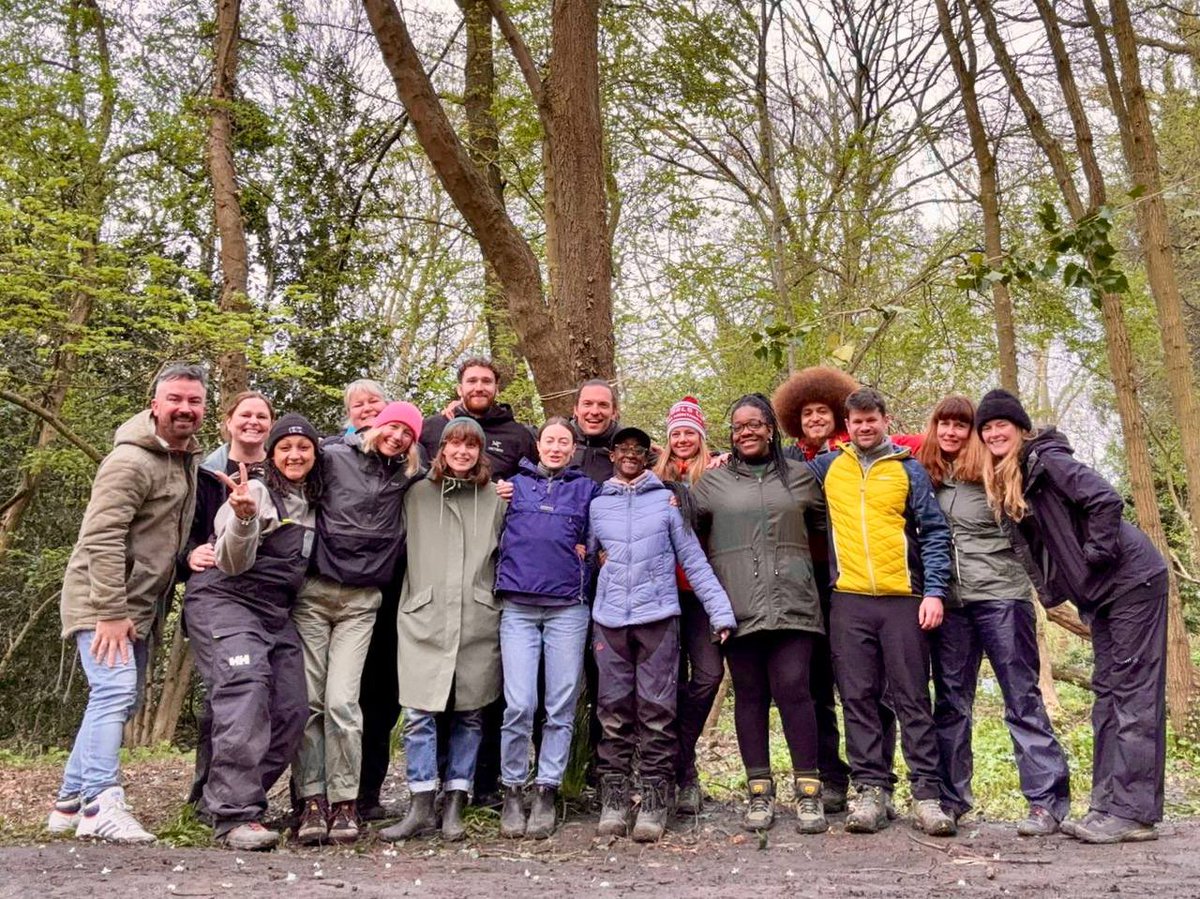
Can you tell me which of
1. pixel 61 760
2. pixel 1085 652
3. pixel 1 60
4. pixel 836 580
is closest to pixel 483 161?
pixel 1 60

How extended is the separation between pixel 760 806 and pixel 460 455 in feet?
6.90

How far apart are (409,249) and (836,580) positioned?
33.6 ft

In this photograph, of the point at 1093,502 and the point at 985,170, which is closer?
the point at 1093,502

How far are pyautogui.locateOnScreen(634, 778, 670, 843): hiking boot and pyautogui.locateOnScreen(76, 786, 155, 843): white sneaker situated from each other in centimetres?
204

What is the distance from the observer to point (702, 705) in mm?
4398

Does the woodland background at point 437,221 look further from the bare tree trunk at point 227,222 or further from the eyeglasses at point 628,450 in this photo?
the eyeglasses at point 628,450

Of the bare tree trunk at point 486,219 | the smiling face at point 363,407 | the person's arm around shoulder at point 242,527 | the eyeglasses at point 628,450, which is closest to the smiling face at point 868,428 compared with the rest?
the eyeglasses at point 628,450

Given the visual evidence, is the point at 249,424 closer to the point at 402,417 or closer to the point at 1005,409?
the point at 402,417

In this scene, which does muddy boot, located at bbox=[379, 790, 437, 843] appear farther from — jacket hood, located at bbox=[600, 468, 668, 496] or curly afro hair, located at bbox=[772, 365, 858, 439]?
curly afro hair, located at bbox=[772, 365, 858, 439]

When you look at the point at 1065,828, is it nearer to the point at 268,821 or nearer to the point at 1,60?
the point at 268,821

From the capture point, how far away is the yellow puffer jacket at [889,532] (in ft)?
13.7

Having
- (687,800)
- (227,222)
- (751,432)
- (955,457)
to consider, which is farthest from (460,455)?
(227,222)

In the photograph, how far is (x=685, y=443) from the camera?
4754mm

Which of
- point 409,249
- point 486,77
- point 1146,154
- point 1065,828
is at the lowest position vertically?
point 1065,828
